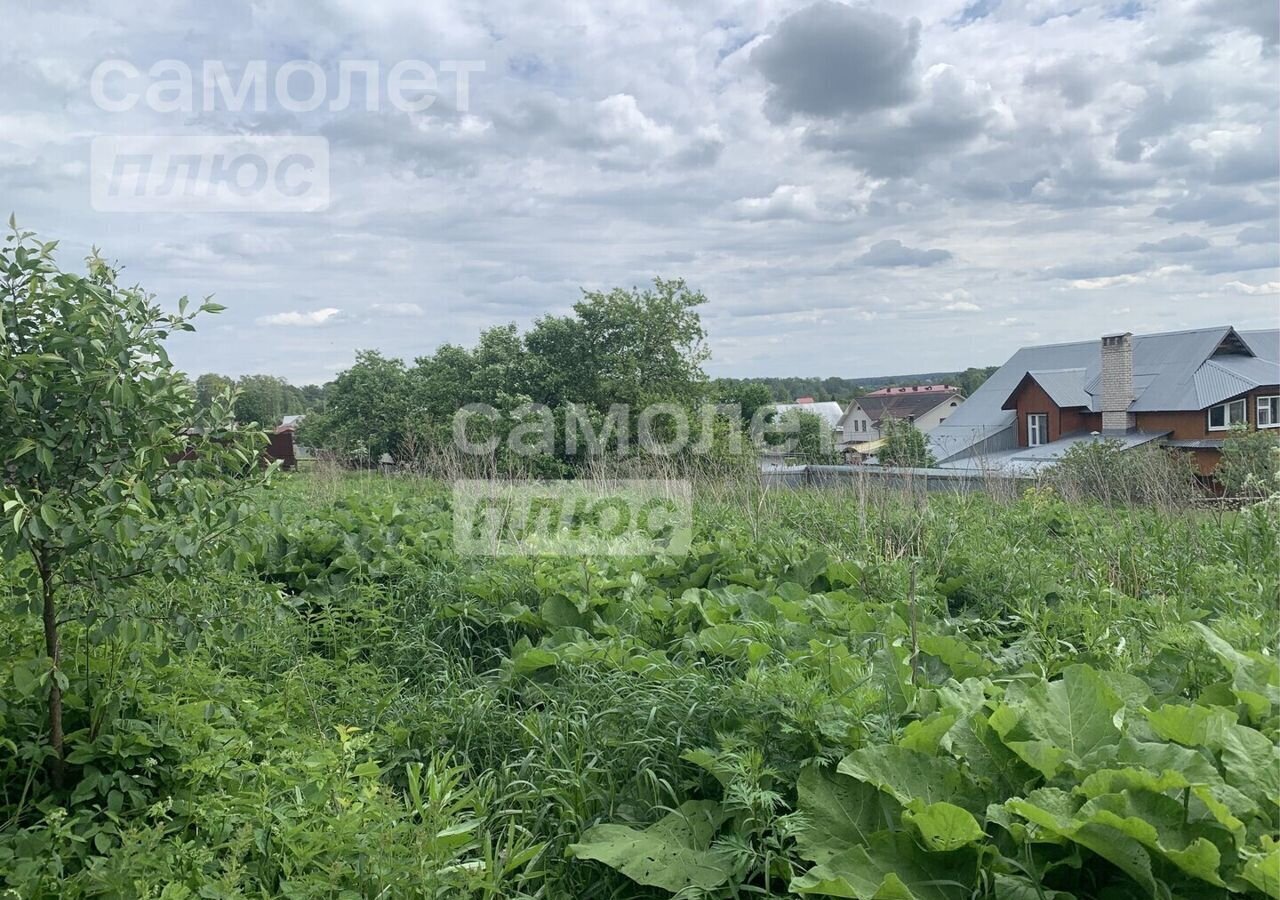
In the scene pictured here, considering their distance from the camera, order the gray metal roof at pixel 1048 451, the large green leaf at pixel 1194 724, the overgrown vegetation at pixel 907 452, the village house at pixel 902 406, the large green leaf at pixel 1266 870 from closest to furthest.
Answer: the large green leaf at pixel 1266 870 → the large green leaf at pixel 1194 724 → the overgrown vegetation at pixel 907 452 → the gray metal roof at pixel 1048 451 → the village house at pixel 902 406

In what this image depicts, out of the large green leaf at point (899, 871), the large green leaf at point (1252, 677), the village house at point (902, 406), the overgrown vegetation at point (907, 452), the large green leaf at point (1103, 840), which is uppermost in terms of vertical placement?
the village house at point (902, 406)

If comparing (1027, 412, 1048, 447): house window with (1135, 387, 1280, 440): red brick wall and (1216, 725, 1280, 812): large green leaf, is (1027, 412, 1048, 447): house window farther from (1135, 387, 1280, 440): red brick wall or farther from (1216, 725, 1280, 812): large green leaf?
(1216, 725, 1280, 812): large green leaf

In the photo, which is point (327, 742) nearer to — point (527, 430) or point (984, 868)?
point (984, 868)

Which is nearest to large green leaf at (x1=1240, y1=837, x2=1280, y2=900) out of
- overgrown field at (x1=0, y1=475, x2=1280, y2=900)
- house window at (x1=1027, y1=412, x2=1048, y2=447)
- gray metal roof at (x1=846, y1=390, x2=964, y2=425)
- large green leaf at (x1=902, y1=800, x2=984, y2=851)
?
overgrown field at (x1=0, y1=475, x2=1280, y2=900)

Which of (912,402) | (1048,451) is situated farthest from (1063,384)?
(912,402)

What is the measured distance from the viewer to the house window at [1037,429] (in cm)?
2709

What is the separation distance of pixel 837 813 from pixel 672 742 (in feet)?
2.04

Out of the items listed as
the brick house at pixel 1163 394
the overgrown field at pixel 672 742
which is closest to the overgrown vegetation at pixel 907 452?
the overgrown field at pixel 672 742

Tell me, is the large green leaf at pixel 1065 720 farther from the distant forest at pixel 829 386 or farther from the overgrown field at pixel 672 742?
the distant forest at pixel 829 386

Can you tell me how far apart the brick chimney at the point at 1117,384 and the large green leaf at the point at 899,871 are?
2451 cm

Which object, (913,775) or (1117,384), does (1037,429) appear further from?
(913,775)

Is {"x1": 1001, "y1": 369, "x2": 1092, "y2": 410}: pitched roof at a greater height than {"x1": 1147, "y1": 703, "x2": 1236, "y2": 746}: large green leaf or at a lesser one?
greater

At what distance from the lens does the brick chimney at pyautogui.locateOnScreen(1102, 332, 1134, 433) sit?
23.0 m

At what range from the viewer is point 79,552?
2266 millimetres
